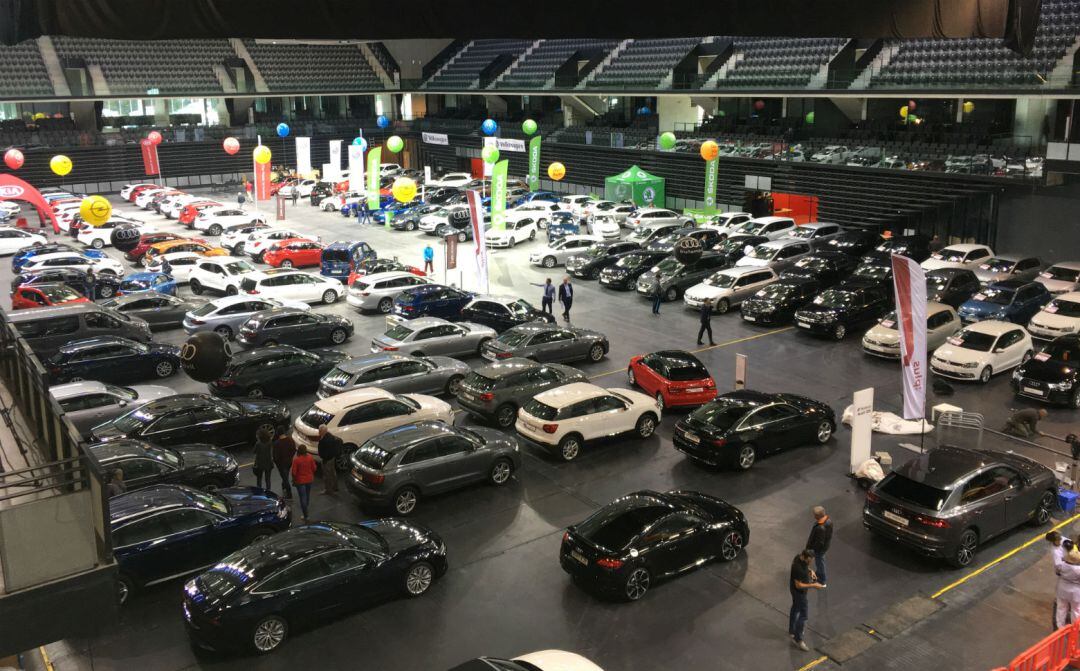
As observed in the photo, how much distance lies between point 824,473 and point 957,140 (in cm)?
2521

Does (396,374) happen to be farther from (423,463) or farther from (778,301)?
(778,301)

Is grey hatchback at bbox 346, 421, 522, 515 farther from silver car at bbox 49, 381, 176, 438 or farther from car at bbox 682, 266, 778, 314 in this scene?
car at bbox 682, 266, 778, 314

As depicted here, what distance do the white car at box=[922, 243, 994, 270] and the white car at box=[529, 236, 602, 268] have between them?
12.3 metres

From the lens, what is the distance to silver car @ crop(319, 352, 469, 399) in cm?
1911

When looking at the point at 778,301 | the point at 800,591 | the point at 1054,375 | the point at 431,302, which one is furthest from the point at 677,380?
the point at 431,302

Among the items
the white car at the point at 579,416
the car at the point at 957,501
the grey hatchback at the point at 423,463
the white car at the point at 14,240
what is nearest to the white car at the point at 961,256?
the white car at the point at 579,416

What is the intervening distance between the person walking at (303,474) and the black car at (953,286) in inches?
783

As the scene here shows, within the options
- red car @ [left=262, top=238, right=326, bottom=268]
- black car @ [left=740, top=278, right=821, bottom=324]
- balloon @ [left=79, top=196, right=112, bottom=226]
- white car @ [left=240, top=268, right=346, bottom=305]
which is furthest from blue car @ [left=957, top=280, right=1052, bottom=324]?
balloon @ [left=79, top=196, right=112, bottom=226]

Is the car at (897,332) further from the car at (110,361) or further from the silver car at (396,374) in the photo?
the car at (110,361)

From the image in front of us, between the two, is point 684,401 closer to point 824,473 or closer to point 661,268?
point 824,473

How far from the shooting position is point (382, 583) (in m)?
12.0

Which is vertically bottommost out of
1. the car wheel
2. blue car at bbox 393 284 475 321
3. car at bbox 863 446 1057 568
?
the car wheel

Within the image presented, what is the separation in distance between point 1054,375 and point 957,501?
8275 mm

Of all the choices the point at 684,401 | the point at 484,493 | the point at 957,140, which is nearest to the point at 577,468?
the point at 484,493
